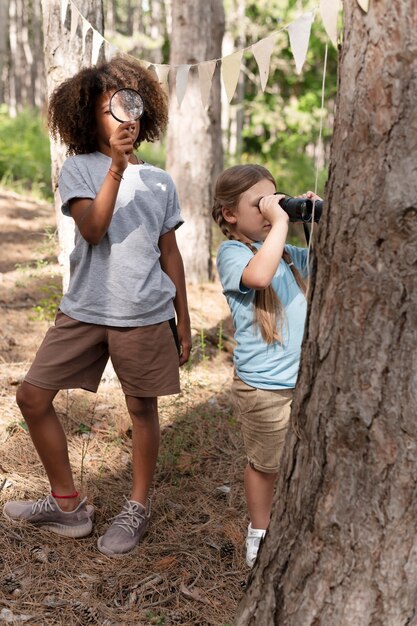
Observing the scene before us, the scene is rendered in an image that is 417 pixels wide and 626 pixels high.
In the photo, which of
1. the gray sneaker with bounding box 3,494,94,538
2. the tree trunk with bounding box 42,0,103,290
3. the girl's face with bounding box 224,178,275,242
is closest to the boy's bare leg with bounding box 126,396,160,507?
the gray sneaker with bounding box 3,494,94,538

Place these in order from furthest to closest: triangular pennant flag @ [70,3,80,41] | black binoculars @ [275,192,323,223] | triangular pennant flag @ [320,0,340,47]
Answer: triangular pennant flag @ [70,3,80,41]
black binoculars @ [275,192,323,223]
triangular pennant flag @ [320,0,340,47]

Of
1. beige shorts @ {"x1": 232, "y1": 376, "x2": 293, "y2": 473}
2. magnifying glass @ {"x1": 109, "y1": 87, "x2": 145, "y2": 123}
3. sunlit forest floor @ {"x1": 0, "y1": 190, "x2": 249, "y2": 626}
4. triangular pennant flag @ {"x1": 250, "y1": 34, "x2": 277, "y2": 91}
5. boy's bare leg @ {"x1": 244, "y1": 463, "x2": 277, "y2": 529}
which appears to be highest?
triangular pennant flag @ {"x1": 250, "y1": 34, "x2": 277, "y2": 91}

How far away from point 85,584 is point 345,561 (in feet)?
4.10

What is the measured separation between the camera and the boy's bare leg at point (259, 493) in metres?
2.93

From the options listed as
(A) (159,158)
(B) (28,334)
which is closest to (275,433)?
(B) (28,334)

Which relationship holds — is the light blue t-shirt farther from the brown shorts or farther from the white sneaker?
the white sneaker

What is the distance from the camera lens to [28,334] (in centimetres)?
548

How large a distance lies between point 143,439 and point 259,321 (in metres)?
0.77

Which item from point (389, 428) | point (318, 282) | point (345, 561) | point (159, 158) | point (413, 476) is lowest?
point (159, 158)

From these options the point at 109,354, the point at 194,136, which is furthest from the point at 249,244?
the point at 194,136

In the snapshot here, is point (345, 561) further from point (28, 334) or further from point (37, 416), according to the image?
point (28, 334)

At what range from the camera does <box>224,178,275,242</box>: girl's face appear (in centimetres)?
285

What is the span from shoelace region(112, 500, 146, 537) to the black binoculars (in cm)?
142

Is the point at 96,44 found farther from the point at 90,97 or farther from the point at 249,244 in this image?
the point at 249,244
